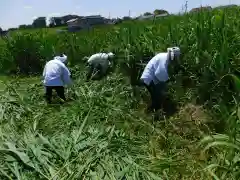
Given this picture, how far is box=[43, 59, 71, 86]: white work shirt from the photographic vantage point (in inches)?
304

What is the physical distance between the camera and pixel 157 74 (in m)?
6.65

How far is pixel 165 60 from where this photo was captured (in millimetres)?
6594

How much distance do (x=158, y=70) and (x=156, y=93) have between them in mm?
410

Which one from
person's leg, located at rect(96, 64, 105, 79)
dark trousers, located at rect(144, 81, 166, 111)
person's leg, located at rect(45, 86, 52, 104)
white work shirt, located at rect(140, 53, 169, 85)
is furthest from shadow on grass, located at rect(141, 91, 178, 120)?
person's leg, located at rect(96, 64, 105, 79)

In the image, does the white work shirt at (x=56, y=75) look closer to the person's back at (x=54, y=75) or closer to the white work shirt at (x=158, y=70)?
the person's back at (x=54, y=75)

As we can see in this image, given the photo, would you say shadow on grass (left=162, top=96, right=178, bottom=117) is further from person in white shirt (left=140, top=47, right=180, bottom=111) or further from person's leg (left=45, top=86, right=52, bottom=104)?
person's leg (left=45, top=86, right=52, bottom=104)

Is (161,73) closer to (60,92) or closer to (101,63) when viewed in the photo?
(60,92)

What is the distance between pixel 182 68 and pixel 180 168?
2946 mm

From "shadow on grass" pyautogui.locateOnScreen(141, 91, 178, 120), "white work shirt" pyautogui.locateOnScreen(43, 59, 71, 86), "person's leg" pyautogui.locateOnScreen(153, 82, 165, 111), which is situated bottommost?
"shadow on grass" pyautogui.locateOnScreen(141, 91, 178, 120)

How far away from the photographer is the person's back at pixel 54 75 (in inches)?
304

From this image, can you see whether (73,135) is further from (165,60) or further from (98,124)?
(165,60)

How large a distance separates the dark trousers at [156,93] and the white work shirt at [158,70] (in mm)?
85

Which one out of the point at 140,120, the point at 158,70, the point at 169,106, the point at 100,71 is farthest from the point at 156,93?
the point at 100,71

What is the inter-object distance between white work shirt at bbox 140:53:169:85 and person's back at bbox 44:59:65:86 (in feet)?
5.65
